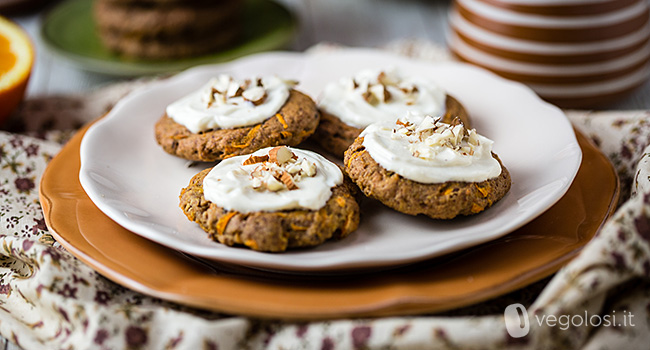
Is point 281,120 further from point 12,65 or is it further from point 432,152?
point 12,65

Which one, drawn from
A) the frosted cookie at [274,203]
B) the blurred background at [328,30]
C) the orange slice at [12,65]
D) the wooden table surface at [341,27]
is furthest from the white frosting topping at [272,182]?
the wooden table surface at [341,27]

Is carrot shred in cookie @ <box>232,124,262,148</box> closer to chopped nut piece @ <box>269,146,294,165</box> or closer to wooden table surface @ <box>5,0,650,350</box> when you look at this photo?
chopped nut piece @ <box>269,146,294,165</box>

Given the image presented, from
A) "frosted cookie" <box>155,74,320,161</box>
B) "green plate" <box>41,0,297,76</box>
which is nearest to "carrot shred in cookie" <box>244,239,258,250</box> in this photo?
"frosted cookie" <box>155,74,320,161</box>

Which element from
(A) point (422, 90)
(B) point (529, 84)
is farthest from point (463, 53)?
(A) point (422, 90)

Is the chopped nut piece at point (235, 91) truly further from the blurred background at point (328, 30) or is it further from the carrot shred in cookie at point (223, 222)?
the blurred background at point (328, 30)

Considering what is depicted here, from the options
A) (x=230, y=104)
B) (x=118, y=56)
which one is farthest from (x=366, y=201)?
(x=118, y=56)

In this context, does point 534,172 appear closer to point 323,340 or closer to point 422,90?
point 422,90
